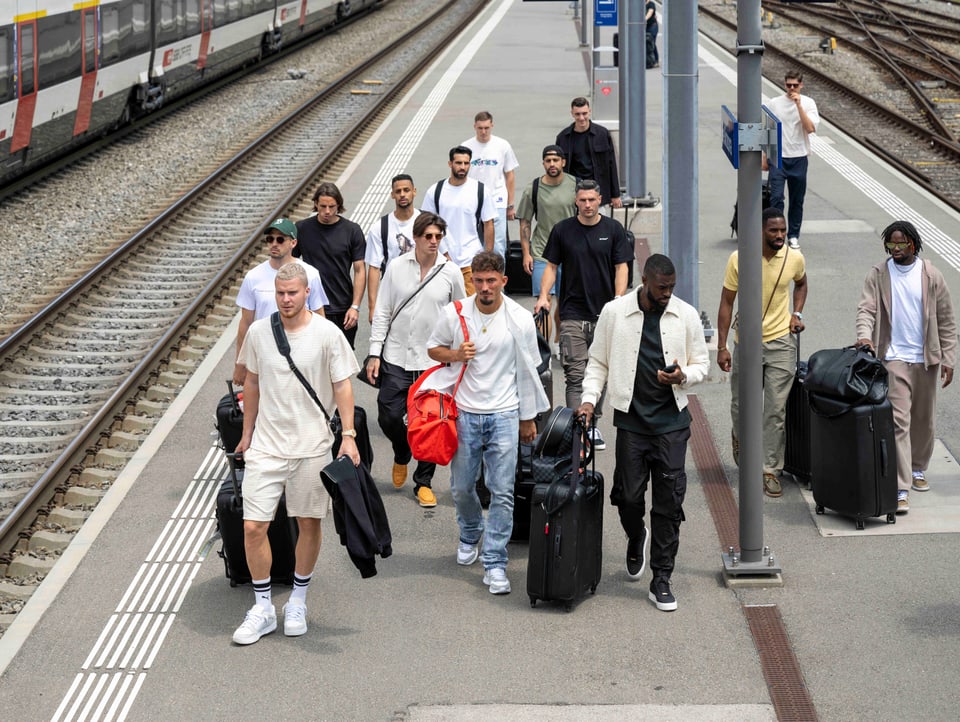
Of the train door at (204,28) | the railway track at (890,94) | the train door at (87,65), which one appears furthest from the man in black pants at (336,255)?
the train door at (204,28)

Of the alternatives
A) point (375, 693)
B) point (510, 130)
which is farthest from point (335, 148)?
point (375, 693)

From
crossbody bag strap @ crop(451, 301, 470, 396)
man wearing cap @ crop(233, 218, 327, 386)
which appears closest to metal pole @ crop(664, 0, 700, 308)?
man wearing cap @ crop(233, 218, 327, 386)

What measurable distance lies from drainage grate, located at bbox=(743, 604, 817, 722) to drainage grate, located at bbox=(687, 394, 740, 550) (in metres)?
0.92

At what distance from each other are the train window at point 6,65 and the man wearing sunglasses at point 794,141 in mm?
8321

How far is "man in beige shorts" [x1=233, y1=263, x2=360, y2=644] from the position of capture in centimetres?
654

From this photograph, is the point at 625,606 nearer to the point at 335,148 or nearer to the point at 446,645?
the point at 446,645

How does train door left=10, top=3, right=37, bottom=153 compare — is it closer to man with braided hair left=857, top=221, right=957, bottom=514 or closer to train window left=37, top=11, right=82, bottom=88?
train window left=37, top=11, right=82, bottom=88

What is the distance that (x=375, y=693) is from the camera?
20.1 feet

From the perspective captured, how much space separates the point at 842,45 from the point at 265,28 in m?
13.0

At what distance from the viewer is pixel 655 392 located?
6871 millimetres

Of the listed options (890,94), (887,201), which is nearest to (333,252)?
(887,201)

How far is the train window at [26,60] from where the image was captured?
16797 millimetres

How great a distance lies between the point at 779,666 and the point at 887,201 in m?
11.6

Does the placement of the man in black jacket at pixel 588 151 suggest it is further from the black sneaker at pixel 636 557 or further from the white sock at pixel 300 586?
the white sock at pixel 300 586
